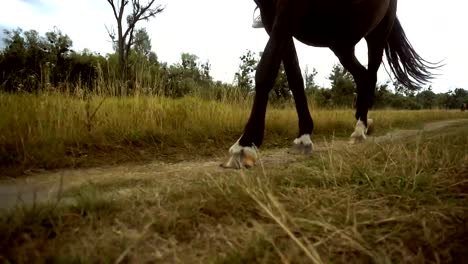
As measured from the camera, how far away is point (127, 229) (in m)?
1.28

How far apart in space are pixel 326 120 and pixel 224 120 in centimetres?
271

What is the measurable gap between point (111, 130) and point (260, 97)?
244 cm

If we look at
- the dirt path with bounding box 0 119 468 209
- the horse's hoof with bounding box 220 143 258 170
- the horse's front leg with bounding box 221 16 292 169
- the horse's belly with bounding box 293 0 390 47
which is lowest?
the dirt path with bounding box 0 119 468 209

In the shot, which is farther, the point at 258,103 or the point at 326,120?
the point at 326,120

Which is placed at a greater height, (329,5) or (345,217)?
(329,5)

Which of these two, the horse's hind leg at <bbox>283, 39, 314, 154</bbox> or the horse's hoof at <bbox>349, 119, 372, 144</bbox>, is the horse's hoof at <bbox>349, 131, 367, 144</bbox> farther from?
the horse's hind leg at <bbox>283, 39, 314, 154</bbox>

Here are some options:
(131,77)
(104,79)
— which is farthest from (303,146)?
(104,79)

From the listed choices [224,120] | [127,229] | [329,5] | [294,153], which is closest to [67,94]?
[224,120]

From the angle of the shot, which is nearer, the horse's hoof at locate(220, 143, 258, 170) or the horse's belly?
the horse's hoof at locate(220, 143, 258, 170)

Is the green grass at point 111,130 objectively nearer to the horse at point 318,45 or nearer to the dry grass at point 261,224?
the horse at point 318,45

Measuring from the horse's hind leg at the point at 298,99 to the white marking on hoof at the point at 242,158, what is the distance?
1.25 m

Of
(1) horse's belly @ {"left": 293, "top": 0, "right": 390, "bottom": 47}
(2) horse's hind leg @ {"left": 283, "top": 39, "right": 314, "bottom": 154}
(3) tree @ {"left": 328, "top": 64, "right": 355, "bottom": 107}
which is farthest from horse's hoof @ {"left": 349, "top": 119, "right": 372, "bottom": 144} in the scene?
(3) tree @ {"left": 328, "top": 64, "right": 355, "bottom": 107}

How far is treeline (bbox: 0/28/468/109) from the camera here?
6.19m

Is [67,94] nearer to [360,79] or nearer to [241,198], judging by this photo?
[360,79]
